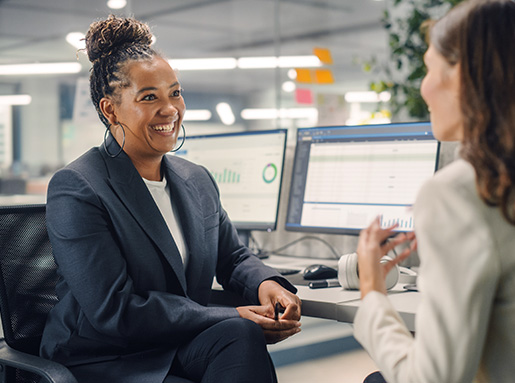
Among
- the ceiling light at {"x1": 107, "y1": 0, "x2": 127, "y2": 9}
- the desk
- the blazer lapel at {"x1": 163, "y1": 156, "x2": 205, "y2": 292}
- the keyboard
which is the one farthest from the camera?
the ceiling light at {"x1": 107, "y1": 0, "x2": 127, "y2": 9}

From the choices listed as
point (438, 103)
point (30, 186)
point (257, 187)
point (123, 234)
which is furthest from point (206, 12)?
point (438, 103)

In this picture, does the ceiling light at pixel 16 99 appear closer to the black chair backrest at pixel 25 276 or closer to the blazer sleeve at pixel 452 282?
the black chair backrest at pixel 25 276

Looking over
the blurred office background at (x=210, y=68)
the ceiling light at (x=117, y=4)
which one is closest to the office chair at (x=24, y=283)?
the blurred office background at (x=210, y=68)

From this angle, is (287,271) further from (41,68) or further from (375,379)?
(41,68)

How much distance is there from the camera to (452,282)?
723 mm

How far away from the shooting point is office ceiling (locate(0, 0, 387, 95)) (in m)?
4.05

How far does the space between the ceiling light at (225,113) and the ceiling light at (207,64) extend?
11.8 inches

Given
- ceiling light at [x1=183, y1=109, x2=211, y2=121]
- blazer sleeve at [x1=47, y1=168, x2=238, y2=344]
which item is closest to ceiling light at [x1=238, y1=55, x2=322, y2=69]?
ceiling light at [x1=183, y1=109, x2=211, y2=121]

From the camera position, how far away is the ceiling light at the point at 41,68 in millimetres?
3969

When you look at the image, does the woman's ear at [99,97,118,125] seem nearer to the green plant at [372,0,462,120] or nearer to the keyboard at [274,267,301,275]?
the keyboard at [274,267,301,275]

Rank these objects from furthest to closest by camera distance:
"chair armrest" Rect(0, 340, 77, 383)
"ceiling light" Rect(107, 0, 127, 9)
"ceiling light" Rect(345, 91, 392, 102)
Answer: "ceiling light" Rect(345, 91, 392, 102) → "ceiling light" Rect(107, 0, 127, 9) → "chair armrest" Rect(0, 340, 77, 383)

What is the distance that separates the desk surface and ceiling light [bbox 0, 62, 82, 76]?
3081 millimetres

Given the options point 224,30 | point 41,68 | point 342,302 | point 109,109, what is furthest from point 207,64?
point 342,302

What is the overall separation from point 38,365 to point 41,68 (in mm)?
3239
